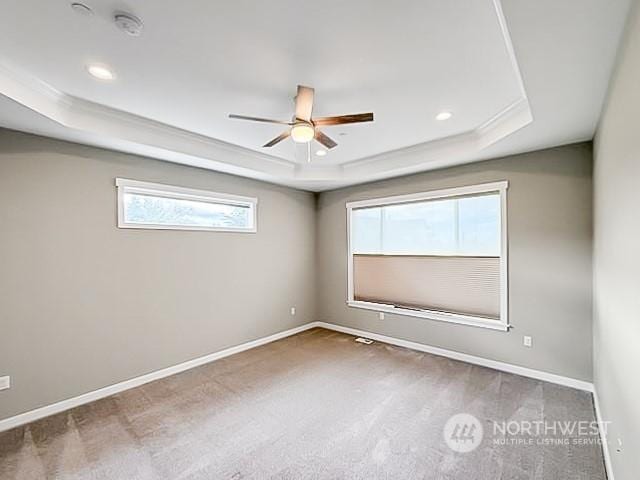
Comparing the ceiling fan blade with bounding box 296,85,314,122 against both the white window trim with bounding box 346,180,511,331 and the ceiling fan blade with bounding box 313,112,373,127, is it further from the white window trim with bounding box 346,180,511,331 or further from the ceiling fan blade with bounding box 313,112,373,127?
the white window trim with bounding box 346,180,511,331

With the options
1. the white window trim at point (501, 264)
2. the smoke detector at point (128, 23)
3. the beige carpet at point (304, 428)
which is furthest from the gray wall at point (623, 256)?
the smoke detector at point (128, 23)

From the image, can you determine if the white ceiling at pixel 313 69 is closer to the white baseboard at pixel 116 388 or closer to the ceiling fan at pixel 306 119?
the ceiling fan at pixel 306 119

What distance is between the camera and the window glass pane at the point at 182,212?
345cm

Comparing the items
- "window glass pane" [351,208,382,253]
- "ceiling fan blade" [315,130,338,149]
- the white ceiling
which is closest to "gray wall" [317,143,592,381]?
the white ceiling

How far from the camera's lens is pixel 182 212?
387 cm

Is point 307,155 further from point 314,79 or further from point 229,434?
point 229,434

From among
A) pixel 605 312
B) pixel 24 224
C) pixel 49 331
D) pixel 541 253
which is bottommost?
pixel 49 331

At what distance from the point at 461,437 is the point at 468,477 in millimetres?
439

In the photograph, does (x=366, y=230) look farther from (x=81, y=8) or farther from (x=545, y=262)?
(x=81, y=8)

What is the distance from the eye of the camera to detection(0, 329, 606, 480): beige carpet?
2.06 meters

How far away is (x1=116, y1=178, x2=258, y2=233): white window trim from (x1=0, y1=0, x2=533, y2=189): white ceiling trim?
36cm

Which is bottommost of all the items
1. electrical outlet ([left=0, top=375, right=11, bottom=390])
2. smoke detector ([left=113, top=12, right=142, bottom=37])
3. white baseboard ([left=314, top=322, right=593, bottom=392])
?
white baseboard ([left=314, top=322, right=593, bottom=392])

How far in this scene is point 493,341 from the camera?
369cm

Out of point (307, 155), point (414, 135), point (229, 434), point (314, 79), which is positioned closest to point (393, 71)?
point (314, 79)
